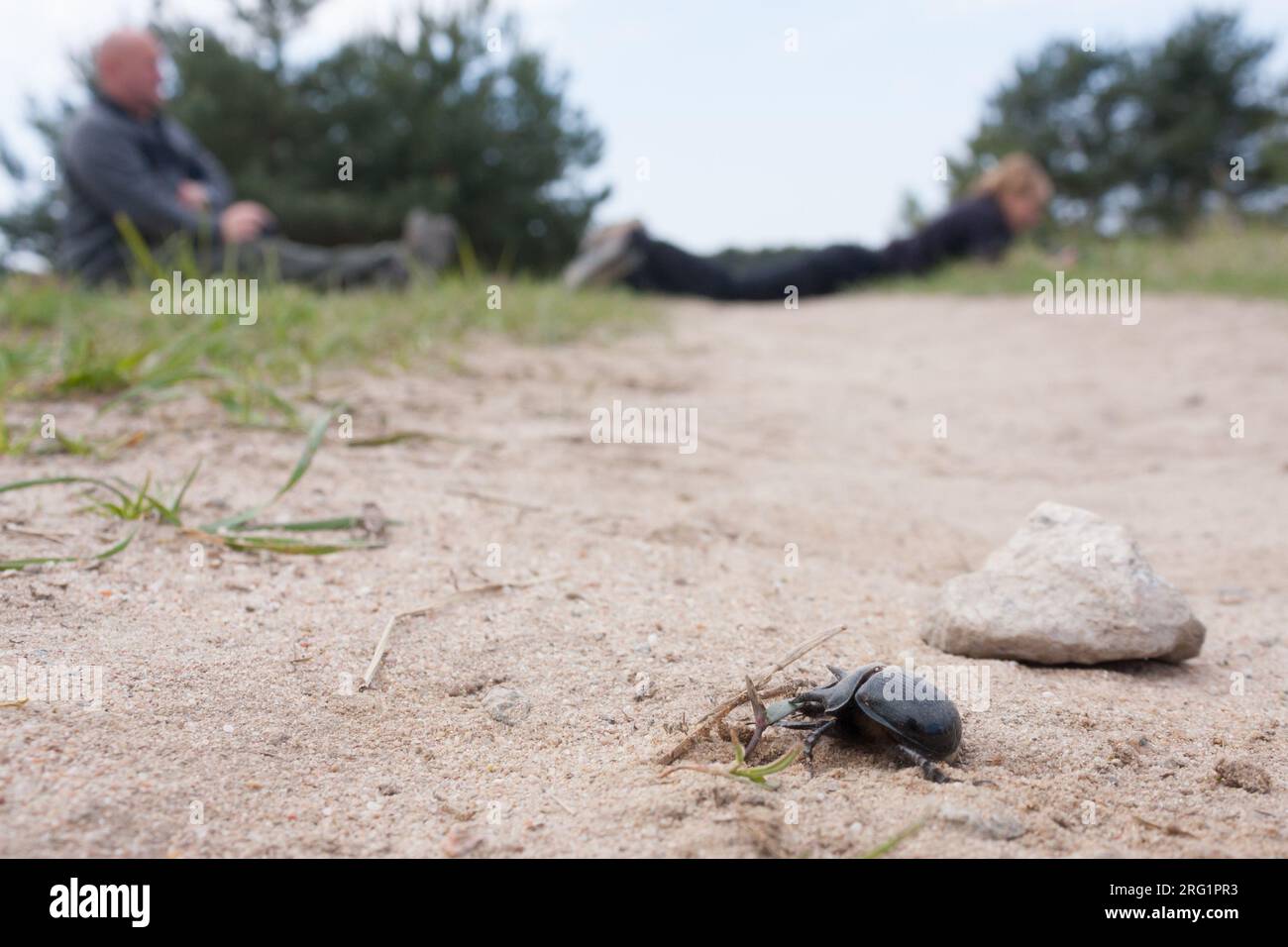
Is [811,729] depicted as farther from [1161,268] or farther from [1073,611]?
[1161,268]

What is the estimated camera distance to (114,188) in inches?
209

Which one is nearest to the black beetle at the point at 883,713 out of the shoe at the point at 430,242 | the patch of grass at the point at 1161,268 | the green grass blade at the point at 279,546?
the green grass blade at the point at 279,546

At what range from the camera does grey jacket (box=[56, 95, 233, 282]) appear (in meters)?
5.30

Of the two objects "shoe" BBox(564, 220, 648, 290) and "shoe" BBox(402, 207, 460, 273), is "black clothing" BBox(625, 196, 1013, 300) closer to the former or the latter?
"shoe" BBox(564, 220, 648, 290)

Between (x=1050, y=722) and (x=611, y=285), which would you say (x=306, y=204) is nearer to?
(x=611, y=285)

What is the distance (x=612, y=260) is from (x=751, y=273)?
1.28 meters

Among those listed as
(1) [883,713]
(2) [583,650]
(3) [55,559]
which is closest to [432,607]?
(2) [583,650]

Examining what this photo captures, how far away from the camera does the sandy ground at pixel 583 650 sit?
1.11 meters
